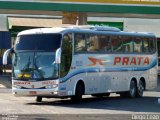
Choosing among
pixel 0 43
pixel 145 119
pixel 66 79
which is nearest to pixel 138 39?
pixel 66 79

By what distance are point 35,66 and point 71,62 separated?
4.79ft

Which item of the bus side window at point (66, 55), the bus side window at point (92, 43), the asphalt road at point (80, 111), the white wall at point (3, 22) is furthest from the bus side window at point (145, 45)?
the white wall at point (3, 22)

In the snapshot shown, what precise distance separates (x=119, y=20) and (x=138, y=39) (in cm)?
2526

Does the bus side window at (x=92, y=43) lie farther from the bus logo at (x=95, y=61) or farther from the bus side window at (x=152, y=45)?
the bus side window at (x=152, y=45)

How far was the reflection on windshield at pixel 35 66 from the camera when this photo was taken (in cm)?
2093

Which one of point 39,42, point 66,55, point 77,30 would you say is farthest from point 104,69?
point 39,42

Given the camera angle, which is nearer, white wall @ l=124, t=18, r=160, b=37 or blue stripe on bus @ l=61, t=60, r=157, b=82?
blue stripe on bus @ l=61, t=60, r=157, b=82

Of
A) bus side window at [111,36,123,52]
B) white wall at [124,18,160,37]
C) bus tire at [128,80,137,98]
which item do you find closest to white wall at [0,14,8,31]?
white wall at [124,18,160,37]

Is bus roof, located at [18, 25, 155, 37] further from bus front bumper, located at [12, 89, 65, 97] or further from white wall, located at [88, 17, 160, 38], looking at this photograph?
white wall, located at [88, 17, 160, 38]

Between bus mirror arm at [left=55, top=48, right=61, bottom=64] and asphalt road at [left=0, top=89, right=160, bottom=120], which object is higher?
bus mirror arm at [left=55, top=48, right=61, bottom=64]

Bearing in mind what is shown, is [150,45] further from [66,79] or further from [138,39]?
[66,79]

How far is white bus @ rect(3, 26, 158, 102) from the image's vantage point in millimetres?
20953

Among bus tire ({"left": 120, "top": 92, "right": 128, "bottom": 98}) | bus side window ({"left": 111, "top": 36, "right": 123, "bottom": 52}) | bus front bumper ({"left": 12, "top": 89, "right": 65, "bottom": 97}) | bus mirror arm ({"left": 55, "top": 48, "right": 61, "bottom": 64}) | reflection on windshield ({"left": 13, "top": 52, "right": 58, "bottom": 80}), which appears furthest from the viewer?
bus tire ({"left": 120, "top": 92, "right": 128, "bottom": 98})

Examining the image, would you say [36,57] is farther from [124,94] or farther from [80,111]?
[124,94]
